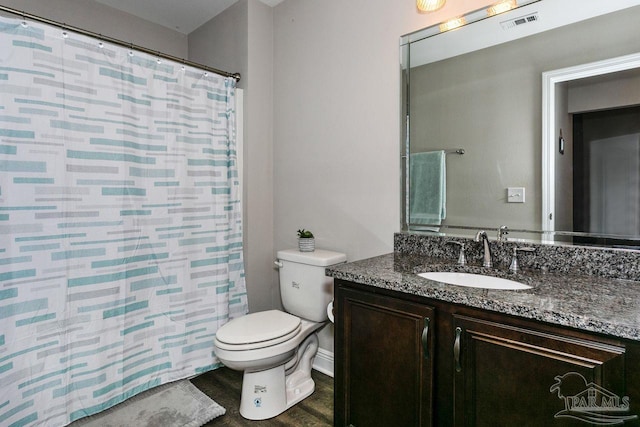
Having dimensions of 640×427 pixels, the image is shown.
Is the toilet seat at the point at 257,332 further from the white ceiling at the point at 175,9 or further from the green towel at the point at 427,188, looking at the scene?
the white ceiling at the point at 175,9

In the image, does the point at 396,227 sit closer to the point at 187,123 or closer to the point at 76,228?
the point at 187,123

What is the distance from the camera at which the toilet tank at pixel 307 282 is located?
198 cm

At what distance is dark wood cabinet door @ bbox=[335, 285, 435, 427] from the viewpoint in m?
1.19

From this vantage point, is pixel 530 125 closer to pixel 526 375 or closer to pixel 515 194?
pixel 515 194

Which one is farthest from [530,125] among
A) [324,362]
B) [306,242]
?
[324,362]

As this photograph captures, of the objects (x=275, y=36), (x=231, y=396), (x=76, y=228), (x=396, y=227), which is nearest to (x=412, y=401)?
(x=396, y=227)

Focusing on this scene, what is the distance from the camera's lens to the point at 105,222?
5.88ft

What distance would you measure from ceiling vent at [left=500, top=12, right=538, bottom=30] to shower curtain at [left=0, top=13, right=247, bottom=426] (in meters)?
1.63

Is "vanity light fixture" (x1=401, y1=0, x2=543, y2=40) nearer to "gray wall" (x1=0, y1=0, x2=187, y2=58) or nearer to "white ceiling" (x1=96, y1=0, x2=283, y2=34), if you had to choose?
"white ceiling" (x1=96, y1=0, x2=283, y2=34)

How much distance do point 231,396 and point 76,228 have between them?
124cm

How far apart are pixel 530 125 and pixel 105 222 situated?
2115 millimetres

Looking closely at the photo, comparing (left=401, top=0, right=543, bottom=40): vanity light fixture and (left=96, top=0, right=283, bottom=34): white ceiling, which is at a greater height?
(left=96, top=0, right=283, bottom=34): white ceiling

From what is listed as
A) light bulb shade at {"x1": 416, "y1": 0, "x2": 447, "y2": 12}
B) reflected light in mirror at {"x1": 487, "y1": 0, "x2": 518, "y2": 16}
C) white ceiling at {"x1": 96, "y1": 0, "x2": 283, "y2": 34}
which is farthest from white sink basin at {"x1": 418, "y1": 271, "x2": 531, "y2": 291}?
white ceiling at {"x1": 96, "y1": 0, "x2": 283, "y2": 34}

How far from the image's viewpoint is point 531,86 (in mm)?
1489
